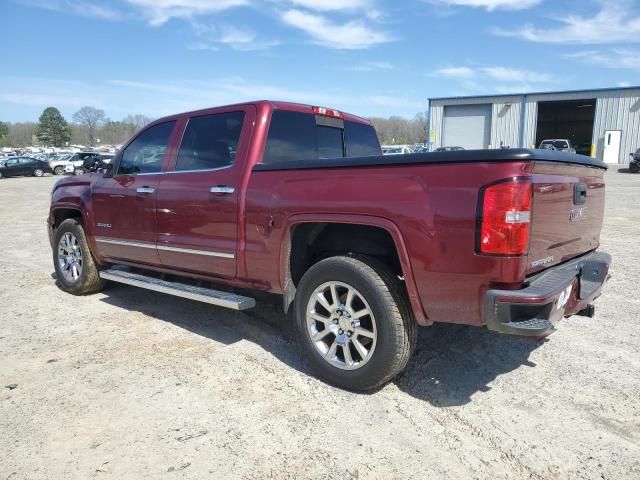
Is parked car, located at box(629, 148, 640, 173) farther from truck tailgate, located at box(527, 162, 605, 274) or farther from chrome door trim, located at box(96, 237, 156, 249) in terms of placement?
chrome door trim, located at box(96, 237, 156, 249)

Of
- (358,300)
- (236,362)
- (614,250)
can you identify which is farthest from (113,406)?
(614,250)

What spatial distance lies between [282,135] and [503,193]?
2110 mm

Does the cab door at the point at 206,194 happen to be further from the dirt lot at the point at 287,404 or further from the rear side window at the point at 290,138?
the dirt lot at the point at 287,404

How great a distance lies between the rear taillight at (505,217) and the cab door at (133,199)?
3.07m

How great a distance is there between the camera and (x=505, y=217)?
8.59ft

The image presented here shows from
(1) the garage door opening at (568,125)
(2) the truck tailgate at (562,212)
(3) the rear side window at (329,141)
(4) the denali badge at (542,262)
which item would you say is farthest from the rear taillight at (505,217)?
(1) the garage door opening at (568,125)

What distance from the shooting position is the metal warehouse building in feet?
123

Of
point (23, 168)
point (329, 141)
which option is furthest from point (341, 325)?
point (23, 168)

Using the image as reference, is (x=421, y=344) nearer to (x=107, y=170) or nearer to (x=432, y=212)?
(x=432, y=212)

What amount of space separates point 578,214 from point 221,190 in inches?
103

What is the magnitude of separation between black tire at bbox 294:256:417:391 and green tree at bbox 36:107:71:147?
428 feet

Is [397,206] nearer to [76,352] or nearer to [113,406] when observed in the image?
[113,406]

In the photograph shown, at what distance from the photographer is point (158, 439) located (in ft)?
9.32

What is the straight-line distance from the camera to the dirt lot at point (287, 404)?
8.56ft
